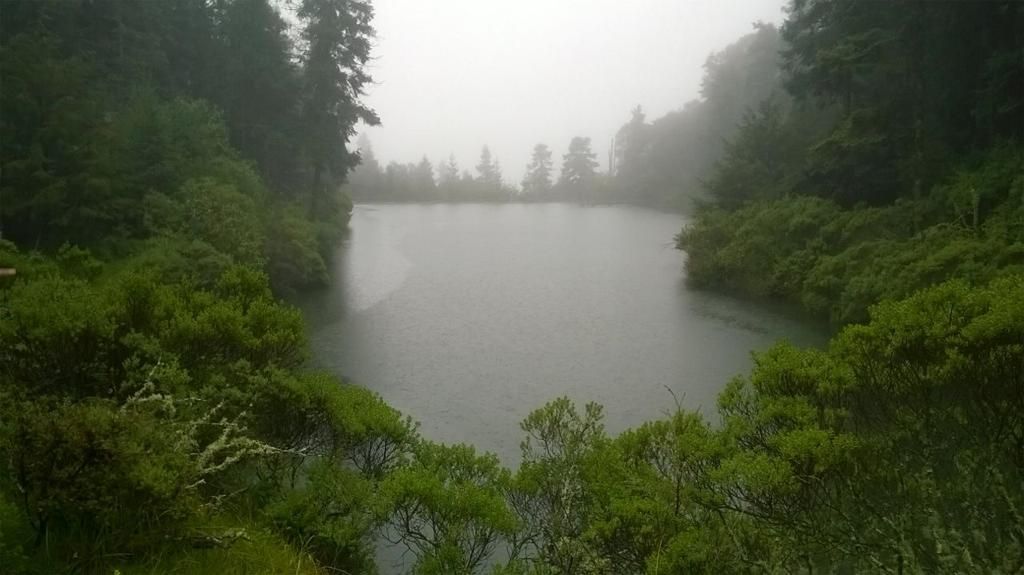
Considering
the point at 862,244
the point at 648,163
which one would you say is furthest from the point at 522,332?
the point at 648,163

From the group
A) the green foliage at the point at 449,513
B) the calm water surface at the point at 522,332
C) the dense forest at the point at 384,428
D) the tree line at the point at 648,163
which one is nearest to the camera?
the dense forest at the point at 384,428

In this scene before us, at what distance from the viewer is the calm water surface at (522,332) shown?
11.2 meters

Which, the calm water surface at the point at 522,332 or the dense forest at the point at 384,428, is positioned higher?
the dense forest at the point at 384,428

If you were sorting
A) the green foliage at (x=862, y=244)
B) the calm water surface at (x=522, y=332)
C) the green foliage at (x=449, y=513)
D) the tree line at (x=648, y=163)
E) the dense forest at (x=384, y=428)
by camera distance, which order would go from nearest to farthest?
the dense forest at (x=384, y=428), the green foliage at (x=449, y=513), the calm water surface at (x=522, y=332), the green foliage at (x=862, y=244), the tree line at (x=648, y=163)

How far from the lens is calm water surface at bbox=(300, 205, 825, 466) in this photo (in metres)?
11.2

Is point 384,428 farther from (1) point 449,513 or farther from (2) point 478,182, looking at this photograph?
(2) point 478,182

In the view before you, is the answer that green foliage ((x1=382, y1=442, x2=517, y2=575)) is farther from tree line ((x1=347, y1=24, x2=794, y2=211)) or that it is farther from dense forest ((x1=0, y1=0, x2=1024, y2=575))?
tree line ((x1=347, y1=24, x2=794, y2=211))

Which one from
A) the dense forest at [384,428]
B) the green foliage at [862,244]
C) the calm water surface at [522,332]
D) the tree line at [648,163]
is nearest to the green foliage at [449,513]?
the dense forest at [384,428]

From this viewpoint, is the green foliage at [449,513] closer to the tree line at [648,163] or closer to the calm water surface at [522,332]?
the calm water surface at [522,332]

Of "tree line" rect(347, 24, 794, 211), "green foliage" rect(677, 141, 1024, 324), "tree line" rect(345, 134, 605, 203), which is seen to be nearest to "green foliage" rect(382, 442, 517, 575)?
"green foliage" rect(677, 141, 1024, 324)

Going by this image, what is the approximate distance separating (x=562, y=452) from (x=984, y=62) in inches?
630

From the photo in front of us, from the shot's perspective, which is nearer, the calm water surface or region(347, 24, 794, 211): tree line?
the calm water surface

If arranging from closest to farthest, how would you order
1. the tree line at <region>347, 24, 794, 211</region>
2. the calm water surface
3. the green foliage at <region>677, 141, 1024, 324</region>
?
1. the calm water surface
2. the green foliage at <region>677, 141, 1024, 324</region>
3. the tree line at <region>347, 24, 794, 211</region>


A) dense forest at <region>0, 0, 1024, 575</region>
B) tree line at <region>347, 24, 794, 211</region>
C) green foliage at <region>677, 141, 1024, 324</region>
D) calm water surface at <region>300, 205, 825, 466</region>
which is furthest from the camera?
tree line at <region>347, 24, 794, 211</region>
